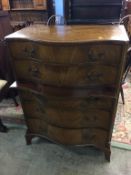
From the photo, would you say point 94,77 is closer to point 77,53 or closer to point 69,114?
point 77,53

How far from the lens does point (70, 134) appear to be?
1.50 m

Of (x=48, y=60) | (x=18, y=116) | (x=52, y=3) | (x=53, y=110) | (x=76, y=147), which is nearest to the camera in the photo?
(x=48, y=60)

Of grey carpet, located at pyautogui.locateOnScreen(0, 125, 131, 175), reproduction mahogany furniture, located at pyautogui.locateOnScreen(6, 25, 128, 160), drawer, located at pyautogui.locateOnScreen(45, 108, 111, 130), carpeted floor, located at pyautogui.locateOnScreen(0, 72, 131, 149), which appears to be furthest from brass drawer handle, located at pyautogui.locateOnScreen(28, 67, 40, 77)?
carpeted floor, located at pyautogui.locateOnScreen(0, 72, 131, 149)

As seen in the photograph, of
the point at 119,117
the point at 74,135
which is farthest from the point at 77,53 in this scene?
the point at 119,117

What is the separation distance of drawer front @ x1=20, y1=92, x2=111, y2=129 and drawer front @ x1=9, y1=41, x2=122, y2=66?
33 cm

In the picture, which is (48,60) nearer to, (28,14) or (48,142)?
(48,142)

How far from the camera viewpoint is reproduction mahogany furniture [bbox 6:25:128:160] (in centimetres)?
110

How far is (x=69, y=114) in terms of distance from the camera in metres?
1.39

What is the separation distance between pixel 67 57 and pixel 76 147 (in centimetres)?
95

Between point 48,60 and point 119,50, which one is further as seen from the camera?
point 48,60

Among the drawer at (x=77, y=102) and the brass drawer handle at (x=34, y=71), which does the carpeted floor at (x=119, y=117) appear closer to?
the drawer at (x=77, y=102)

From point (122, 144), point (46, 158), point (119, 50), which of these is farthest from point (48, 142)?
point (119, 50)

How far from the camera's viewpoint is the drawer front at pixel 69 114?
4.48 feet

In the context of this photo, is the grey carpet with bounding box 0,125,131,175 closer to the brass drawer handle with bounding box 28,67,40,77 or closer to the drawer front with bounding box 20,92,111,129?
the drawer front with bounding box 20,92,111,129
